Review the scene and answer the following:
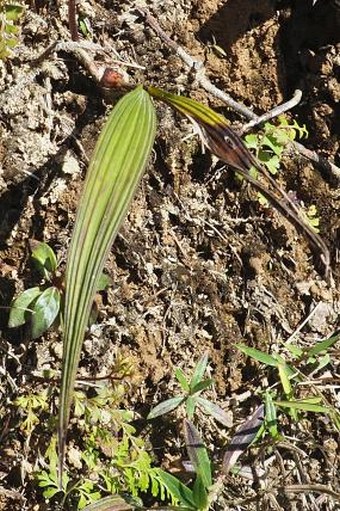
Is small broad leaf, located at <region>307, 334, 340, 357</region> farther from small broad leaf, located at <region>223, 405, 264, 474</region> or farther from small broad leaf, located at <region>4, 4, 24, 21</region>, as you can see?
small broad leaf, located at <region>4, 4, 24, 21</region>

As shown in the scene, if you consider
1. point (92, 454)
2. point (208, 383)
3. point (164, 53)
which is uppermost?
point (164, 53)

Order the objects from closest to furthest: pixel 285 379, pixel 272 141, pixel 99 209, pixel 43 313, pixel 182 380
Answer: pixel 99 209
pixel 43 313
pixel 182 380
pixel 285 379
pixel 272 141

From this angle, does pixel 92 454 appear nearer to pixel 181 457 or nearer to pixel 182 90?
pixel 181 457

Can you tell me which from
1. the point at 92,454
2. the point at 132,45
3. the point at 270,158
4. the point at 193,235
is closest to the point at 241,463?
the point at 92,454

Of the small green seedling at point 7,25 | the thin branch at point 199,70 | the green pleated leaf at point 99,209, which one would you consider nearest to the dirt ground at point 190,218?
the thin branch at point 199,70

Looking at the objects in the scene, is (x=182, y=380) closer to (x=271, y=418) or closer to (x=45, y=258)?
(x=271, y=418)

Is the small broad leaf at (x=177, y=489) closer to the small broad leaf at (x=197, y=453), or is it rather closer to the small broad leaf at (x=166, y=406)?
the small broad leaf at (x=197, y=453)

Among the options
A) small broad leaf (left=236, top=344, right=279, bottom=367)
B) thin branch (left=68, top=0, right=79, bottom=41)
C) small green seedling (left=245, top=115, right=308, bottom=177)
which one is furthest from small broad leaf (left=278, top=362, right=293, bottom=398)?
thin branch (left=68, top=0, right=79, bottom=41)

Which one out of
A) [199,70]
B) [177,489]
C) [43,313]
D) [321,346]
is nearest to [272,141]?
[199,70]
